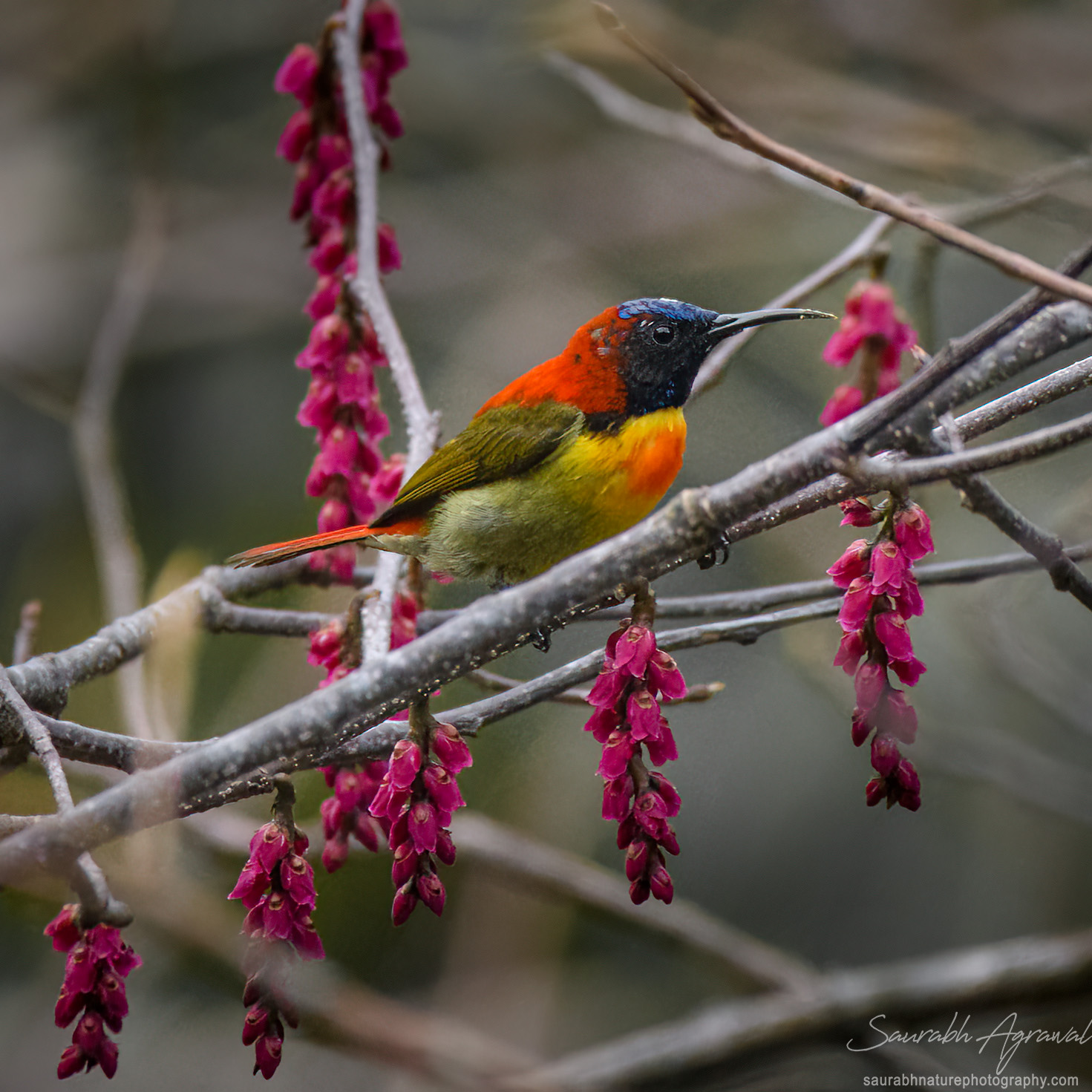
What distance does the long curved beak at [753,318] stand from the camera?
1.64 m

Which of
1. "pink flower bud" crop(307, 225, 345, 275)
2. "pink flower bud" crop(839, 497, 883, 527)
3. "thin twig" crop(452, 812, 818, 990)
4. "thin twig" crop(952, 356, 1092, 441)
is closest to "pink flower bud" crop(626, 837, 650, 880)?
"pink flower bud" crop(839, 497, 883, 527)

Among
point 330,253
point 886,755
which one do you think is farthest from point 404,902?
point 330,253

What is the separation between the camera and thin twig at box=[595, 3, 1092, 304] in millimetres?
859

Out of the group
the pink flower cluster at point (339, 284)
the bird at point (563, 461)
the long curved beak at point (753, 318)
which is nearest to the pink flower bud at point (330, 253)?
the pink flower cluster at point (339, 284)

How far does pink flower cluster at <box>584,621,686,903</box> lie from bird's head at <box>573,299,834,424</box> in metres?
0.89

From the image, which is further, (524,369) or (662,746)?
(524,369)

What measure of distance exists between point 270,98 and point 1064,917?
453cm

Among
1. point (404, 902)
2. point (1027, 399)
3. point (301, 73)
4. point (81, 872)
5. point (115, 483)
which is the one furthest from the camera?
point (115, 483)

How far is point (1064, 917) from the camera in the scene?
11.1 feet

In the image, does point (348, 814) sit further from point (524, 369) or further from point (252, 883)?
point (524, 369)

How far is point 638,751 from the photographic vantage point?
3.86 feet

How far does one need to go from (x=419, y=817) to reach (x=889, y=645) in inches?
21.1

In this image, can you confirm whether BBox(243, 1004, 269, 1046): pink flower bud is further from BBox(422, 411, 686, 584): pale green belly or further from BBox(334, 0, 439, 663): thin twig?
BBox(422, 411, 686, 584): pale green belly

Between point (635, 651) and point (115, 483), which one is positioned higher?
point (635, 651)
